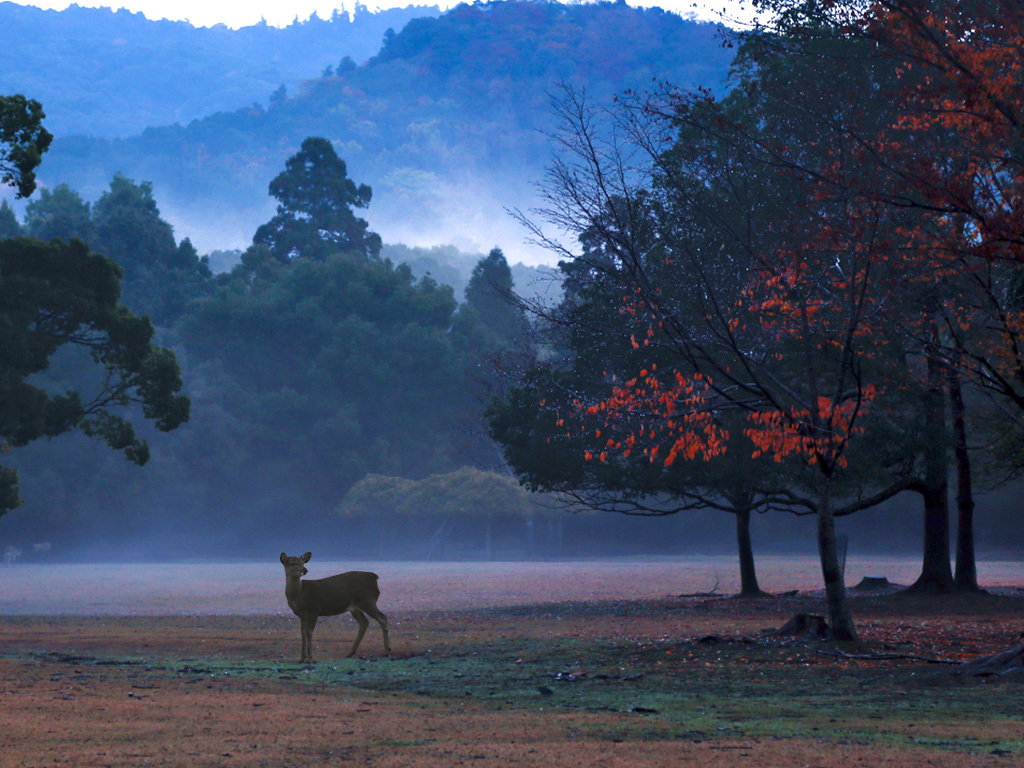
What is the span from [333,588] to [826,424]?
629 centimetres

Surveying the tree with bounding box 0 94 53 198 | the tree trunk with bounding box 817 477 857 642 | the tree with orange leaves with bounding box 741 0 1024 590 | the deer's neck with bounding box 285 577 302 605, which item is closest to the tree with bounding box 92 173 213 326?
the tree with bounding box 0 94 53 198

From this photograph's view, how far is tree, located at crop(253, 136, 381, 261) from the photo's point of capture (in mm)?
80312

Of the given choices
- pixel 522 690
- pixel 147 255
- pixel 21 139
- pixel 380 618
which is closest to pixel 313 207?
pixel 147 255

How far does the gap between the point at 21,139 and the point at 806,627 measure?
17211 mm

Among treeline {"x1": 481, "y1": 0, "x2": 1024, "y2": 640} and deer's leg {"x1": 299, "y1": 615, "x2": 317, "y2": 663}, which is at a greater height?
treeline {"x1": 481, "y1": 0, "x2": 1024, "y2": 640}

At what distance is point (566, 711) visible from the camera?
8.60 metres

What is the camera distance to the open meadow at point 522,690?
670 centimetres

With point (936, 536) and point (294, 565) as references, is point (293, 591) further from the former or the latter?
point (936, 536)

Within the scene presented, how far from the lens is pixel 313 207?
81.2 metres

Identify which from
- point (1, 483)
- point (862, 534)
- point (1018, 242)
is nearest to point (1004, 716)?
point (1018, 242)

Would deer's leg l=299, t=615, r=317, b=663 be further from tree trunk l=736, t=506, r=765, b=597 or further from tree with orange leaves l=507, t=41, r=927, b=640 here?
tree trunk l=736, t=506, r=765, b=597

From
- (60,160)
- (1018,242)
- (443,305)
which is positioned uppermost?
(60,160)

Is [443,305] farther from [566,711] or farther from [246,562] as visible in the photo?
[566,711]

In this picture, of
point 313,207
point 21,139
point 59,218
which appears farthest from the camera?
point 313,207
